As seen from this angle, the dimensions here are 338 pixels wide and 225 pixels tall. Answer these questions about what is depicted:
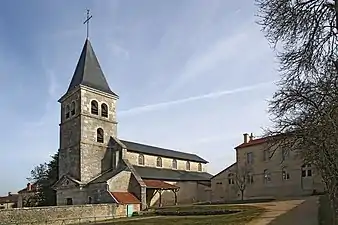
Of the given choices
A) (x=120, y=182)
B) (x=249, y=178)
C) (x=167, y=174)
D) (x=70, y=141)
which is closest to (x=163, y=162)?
(x=167, y=174)

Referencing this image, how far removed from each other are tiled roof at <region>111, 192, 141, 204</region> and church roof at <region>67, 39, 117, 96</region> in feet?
36.9

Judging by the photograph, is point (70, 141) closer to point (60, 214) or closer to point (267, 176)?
point (60, 214)

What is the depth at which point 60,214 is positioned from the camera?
88.4ft

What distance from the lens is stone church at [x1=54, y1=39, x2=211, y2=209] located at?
34562 millimetres

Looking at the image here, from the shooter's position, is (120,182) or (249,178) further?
(249,178)

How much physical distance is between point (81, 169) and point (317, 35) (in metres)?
30.4

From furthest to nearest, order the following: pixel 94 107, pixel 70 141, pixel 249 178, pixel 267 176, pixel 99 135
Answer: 1. pixel 249 178
2. pixel 99 135
3. pixel 94 107
4. pixel 267 176
5. pixel 70 141

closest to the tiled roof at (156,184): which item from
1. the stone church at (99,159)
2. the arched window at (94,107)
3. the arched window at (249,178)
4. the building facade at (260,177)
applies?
the stone church at (99,159)

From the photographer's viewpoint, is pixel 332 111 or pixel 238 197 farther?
pixel 238 197

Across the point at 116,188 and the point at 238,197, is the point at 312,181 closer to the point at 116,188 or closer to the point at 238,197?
the point at 238,197

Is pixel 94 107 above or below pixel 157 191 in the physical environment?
above

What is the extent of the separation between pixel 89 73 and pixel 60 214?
17.0m

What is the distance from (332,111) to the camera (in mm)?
6676

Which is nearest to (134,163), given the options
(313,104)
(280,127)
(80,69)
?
(80,69)
